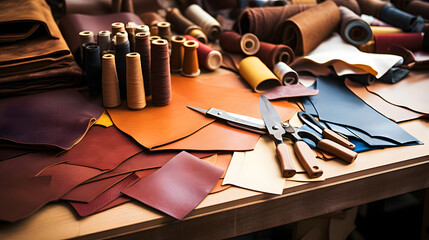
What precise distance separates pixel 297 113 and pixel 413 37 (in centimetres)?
77

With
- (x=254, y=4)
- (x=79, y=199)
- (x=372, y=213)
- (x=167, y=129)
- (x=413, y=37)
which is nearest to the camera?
(x=79, y=199)

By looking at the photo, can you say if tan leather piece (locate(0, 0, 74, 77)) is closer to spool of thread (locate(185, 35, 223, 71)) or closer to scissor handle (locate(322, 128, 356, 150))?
spool of thread (locate(185, 35, 223, 71))

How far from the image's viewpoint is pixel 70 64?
4.22 feet

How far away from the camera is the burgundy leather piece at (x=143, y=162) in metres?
0.96

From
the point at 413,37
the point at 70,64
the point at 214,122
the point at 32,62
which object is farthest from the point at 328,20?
the point at 32,62

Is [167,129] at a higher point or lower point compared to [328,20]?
lower

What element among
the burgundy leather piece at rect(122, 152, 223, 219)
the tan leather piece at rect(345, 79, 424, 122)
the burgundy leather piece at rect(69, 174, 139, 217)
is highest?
the tan leather piece at rect(345, 79, 424, 122)

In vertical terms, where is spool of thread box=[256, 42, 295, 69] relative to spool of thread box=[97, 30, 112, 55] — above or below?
below

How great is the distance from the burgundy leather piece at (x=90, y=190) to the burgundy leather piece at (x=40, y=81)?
Result: 0.49m

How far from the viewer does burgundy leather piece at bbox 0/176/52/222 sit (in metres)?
0.81

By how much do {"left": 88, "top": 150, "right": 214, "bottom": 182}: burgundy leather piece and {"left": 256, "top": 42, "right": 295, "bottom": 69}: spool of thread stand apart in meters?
0.63

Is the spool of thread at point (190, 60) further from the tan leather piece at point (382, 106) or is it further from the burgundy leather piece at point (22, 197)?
the burgundy leather piece at point (22, 197)

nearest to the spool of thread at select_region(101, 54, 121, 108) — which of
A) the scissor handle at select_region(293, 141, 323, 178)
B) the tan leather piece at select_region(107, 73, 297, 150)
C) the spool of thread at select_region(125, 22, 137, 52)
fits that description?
the tan leather piece at select_region(107, 73, 297, 150)

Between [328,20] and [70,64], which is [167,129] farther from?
[328,20]
